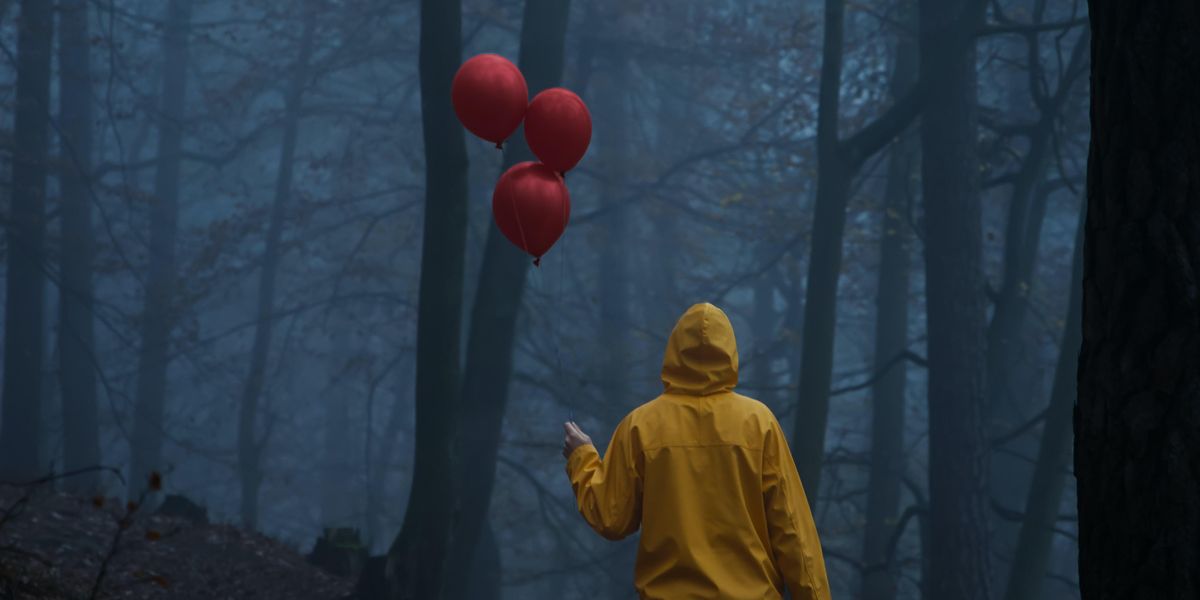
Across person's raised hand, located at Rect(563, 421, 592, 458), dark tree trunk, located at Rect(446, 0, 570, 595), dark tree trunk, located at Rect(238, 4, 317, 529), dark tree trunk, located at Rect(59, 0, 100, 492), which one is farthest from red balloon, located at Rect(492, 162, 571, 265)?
dark tree trunk, located at Rect(238, 4, 317, 529)

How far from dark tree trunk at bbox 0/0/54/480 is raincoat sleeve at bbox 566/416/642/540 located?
35.1 ft

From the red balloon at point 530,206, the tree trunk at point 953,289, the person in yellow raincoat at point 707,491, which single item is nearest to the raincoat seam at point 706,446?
the person in yellow raincoat at point 707,491

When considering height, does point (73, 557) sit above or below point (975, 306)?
below

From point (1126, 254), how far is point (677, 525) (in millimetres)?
1668

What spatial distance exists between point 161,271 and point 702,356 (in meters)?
18.0

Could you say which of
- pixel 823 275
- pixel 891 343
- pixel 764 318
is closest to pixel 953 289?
pixel 823 275

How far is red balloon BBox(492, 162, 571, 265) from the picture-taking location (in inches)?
219

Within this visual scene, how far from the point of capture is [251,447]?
62.8 feet

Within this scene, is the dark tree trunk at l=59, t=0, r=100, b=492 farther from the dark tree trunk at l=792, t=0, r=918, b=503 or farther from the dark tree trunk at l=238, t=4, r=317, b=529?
the dark tree trunk at l=792, t=0, r=918, b=503

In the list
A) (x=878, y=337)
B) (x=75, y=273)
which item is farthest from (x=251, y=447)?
(x=878, y=337)

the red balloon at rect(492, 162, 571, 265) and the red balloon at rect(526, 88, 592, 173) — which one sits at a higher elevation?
the red balloon at rect(526, 88, 592, 173)

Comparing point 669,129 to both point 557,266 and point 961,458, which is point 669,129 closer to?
point 557,266

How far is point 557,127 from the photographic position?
5.59 meters

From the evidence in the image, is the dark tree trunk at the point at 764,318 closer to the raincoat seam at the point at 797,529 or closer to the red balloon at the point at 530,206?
the red balloon at the point at 530,206
